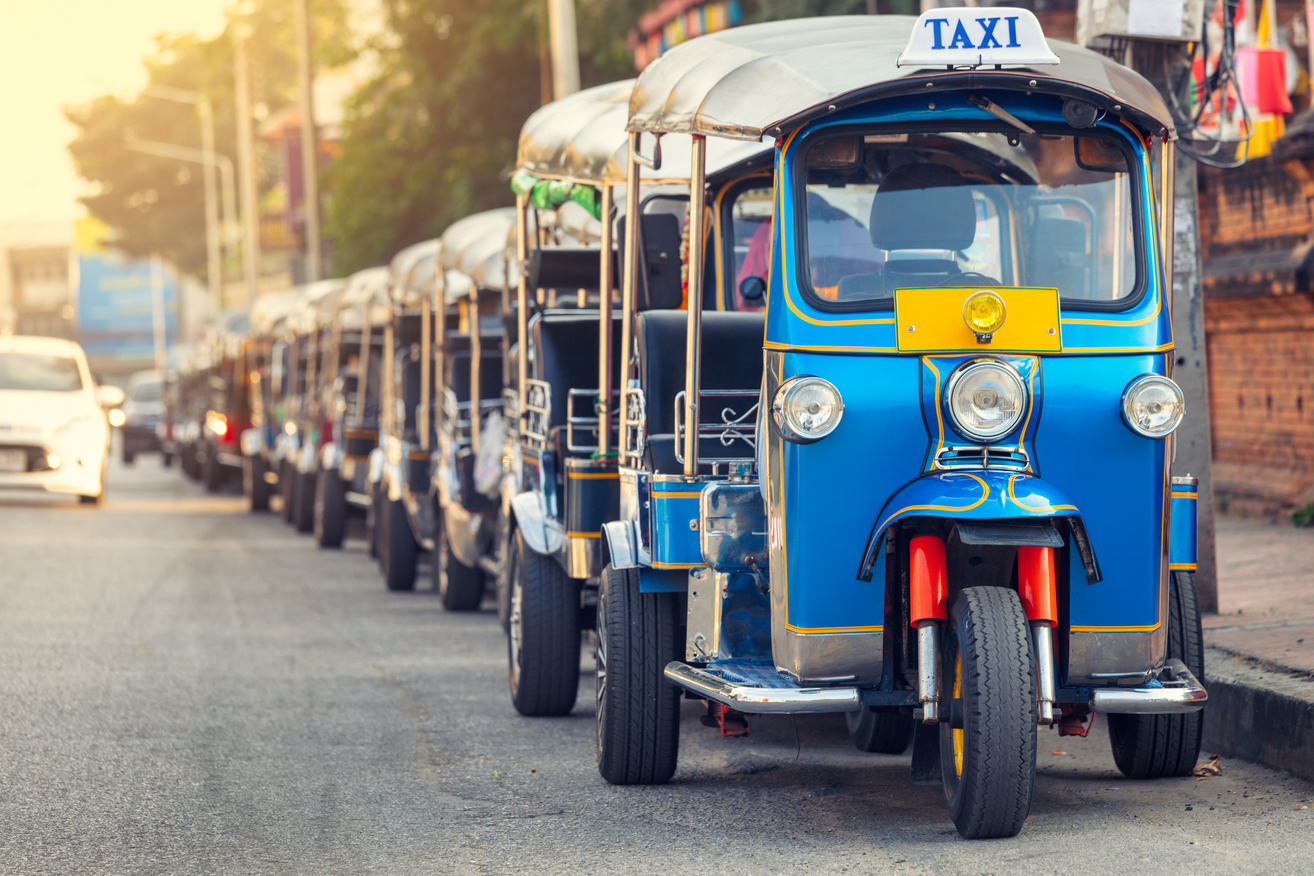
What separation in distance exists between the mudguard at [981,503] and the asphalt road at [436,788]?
890 mm

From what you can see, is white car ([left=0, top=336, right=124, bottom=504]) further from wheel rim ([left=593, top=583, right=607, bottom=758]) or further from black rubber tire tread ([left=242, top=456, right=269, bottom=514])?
wheel rim ([left=593, top=583, right=607, bottom=758])

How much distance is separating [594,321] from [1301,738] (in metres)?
3.66

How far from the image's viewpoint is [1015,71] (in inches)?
212

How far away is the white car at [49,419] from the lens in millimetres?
19438

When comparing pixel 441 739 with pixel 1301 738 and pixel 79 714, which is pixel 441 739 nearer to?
pixel 79 714

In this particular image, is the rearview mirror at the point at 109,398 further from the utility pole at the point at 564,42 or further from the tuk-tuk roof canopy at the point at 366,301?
the utility pole at the point at 564,42

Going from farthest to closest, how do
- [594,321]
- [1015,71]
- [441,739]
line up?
[594,321] < [441,739] < [1015,71]

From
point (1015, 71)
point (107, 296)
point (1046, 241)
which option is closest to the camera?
point (1015, 71)

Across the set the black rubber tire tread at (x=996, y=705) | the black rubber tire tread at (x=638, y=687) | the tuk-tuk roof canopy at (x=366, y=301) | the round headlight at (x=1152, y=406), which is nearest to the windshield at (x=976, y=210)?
the round headlight at (x=1152, y=406)

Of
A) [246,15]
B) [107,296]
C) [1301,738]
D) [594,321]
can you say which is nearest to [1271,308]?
[594,321]

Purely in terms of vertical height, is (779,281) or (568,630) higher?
(779,281)

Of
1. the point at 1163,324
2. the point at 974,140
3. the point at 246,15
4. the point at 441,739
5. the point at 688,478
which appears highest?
the point at 246,15

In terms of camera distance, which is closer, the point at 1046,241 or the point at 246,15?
the point at 1046,241

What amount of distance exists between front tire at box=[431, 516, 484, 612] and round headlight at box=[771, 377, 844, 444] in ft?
22.2
